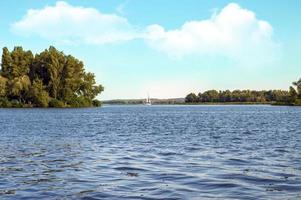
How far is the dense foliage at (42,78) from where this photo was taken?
150 m

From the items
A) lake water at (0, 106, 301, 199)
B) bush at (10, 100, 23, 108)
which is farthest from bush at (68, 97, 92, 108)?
lake water at (0, 106, 301, 199)

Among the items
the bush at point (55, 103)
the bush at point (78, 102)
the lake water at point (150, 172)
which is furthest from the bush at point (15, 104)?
the lake water at point (150, 172)

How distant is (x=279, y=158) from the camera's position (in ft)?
85.4

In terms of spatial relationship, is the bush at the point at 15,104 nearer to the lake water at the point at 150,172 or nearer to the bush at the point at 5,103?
the bush at the point at 5,103

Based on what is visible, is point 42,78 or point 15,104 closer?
point 15,104

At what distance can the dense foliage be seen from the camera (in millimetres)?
149875

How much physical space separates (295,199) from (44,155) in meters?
17.0

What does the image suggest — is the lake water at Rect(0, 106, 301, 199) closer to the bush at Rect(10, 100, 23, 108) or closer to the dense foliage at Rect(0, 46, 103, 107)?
the dense foliage at Rect(0, 46, 103, 107)

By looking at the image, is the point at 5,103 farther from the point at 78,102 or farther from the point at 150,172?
the point at 150,172

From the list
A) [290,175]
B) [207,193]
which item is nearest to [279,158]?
[290,175]

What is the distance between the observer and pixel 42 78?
157750mm

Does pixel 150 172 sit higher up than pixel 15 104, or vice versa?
pixel 15 104

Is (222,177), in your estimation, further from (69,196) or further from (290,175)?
(69,196)

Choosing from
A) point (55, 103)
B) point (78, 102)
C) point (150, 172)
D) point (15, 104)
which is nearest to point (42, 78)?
point (55, 103)
